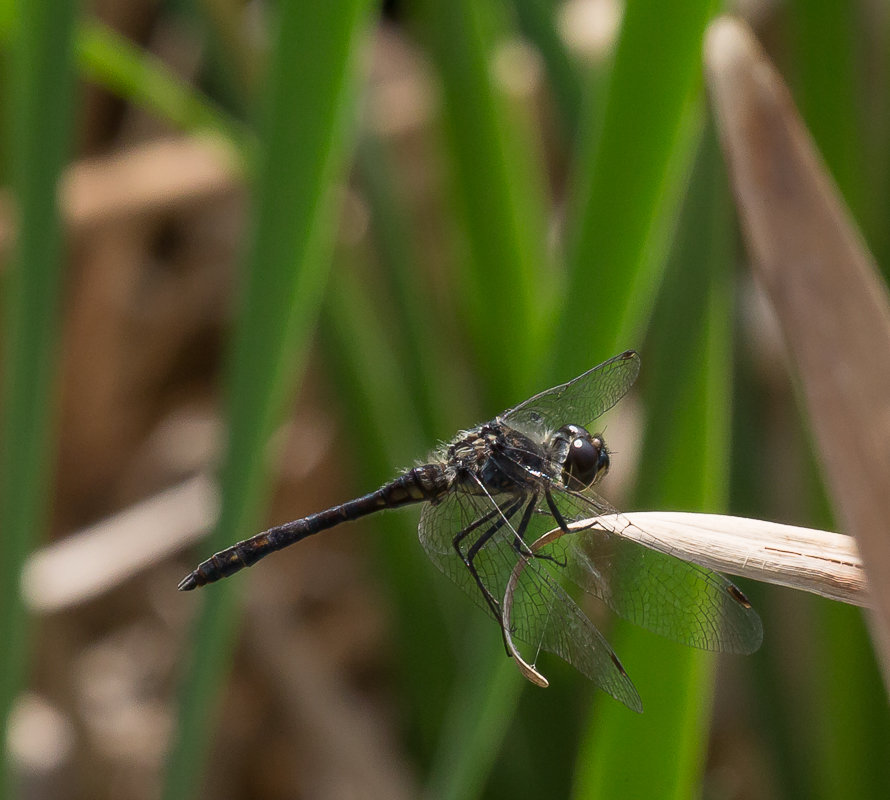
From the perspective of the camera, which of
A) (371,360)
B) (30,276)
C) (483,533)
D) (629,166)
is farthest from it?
(371,360)

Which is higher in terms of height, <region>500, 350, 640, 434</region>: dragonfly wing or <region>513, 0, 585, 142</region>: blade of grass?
<region>513, 0, 585, 142</region>: blade of grass

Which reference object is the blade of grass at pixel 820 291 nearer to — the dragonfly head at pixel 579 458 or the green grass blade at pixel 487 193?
the dragonfly head at pixel 579 458

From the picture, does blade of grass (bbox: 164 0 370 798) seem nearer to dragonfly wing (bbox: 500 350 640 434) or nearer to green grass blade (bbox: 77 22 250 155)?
dragonfly wing (bbox: 500 350 640 434)

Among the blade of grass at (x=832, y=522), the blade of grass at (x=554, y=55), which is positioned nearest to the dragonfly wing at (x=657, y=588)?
the blade of grass at (x=832, y=522)

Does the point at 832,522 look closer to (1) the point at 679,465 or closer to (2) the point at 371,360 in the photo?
(1) the point at 679,465

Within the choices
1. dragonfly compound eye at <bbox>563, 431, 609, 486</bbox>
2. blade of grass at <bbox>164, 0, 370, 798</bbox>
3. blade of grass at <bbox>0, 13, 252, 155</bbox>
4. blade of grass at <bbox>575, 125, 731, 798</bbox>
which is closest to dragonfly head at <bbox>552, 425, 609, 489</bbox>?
dragonfly compound eye at <bbox>563, 431, 609, 486</bbox>

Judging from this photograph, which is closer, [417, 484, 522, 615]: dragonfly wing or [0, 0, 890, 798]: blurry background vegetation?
[0, 0, 890, 798]: blurry background vegetation

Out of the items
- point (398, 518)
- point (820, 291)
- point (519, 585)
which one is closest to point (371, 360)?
point (398, 518)
